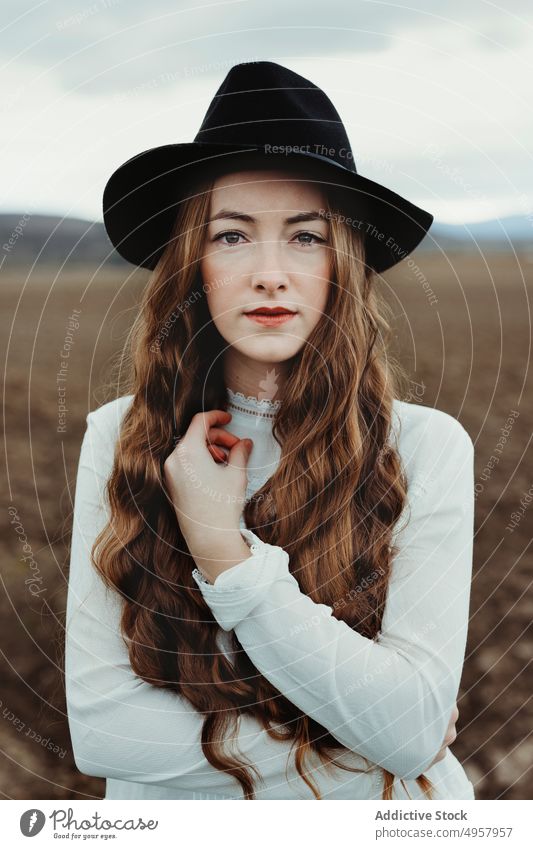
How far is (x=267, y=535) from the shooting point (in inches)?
55.0

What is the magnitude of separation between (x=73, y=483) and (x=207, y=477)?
3.64 feet

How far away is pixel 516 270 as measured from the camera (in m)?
1.65

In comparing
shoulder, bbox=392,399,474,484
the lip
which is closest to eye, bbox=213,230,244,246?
the lip

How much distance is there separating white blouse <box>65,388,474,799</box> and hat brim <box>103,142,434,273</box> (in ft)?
0.82

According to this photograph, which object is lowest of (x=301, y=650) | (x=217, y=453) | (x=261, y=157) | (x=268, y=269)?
(x=301, y=650)

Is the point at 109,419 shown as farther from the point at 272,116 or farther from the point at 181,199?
the point at 272,116

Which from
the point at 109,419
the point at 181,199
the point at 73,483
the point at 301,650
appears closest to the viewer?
the point at 301,650

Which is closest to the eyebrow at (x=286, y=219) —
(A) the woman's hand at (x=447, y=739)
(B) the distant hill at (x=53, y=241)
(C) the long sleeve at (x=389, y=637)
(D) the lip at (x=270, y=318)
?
(D) the lip at (x=270, y=318)

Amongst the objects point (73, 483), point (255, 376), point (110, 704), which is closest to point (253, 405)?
point (255, 376)

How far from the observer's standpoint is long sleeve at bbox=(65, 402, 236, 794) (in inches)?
50.4

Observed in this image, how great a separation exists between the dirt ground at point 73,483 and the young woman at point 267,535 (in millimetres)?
158

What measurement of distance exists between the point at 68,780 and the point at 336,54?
1435mm

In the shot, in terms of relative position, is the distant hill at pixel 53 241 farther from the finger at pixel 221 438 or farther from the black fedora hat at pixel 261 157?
the finger at pixel 221 438
